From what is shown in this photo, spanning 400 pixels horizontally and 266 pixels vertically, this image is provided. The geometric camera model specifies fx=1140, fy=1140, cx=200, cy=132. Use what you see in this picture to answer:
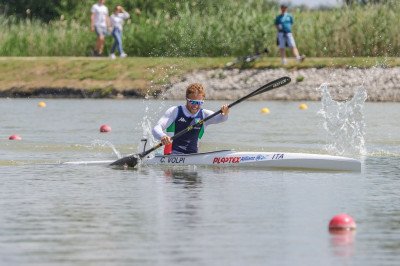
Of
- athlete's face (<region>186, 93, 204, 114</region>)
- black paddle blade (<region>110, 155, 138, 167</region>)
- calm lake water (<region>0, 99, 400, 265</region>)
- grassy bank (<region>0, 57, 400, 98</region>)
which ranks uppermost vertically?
grassy bank (<region>0, 57, 400, 98</region>)

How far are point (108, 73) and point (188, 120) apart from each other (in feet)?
66.0

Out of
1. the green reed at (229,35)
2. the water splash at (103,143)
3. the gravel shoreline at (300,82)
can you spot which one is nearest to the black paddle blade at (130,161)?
the water splash at (103,143)

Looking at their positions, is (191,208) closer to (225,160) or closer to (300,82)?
(225,160)

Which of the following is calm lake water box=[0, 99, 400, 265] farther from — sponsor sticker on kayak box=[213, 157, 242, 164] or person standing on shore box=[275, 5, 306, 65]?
person standing on shore box=[275, 5, 306, 65]

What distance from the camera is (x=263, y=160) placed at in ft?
52.1

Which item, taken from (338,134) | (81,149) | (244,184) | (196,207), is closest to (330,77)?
(338,134)

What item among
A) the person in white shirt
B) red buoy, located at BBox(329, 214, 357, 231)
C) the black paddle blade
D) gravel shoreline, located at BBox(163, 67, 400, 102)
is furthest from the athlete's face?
the person in white shirt

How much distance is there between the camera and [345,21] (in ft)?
122

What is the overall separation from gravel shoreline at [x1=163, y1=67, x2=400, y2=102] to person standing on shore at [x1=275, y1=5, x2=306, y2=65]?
0.72 meters

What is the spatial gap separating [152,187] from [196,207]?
6.60 feet

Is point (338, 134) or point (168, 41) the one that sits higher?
point (168, 41)

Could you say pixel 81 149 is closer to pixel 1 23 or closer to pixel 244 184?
pixel 244 184

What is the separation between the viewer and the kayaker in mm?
15891

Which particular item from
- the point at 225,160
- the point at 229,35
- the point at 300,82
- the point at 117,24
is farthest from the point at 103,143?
the point at 229,35
